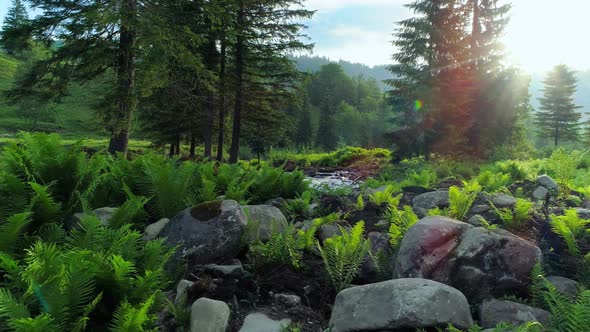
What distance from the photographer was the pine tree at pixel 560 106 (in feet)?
165

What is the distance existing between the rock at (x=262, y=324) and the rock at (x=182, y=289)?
0.57 metres

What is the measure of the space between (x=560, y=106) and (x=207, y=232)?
59544 mm

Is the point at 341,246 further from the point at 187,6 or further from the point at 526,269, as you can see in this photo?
the point at 187,6

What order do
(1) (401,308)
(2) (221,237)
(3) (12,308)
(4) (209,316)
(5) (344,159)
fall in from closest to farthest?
1. (3) (12,308)
2. (1) (401,308)
3. (4) (209,316)
4. (2) (221,237)
5. (5) (344,159)

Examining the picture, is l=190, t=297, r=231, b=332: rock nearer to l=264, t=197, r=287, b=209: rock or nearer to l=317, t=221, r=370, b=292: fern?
l=317, t=221, r=370, b=292: fern

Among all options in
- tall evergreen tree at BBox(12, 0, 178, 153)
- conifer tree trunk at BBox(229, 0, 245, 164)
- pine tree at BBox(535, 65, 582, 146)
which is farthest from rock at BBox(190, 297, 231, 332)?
pine tree at BBox(535, 65, 582, 146)

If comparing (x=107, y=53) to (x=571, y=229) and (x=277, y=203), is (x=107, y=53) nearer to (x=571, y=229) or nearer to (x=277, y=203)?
(x=277, y=203)

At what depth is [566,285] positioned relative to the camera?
3164 millimetres

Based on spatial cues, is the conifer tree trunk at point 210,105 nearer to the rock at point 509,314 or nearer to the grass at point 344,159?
the grass at point 344,159

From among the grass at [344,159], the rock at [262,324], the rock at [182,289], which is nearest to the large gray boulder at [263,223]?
the rock at [182,289]

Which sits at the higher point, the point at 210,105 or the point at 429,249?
the point at 210,105

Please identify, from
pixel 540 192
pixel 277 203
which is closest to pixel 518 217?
pixel 540 192

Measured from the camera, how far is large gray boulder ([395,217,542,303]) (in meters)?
3.20

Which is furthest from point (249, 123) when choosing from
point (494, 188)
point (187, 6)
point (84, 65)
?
point (494, 188)
